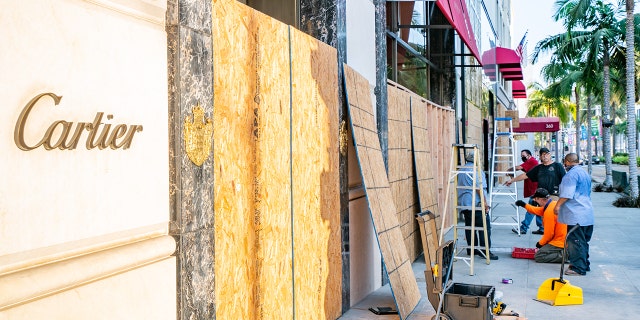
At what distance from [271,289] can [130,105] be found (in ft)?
7.87

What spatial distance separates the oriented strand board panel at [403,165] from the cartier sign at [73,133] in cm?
649

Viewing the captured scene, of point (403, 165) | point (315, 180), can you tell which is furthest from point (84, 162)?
point (403, 165)

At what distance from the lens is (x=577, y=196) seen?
10.3 metres

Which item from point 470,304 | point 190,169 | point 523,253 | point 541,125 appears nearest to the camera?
point 190,169

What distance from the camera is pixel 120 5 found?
12.0 ft

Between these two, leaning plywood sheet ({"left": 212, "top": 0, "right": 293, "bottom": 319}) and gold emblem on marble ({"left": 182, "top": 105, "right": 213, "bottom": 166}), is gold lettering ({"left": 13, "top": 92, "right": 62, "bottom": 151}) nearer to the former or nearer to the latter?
gold emblem on marble ({"left": 182, "top": 105, "right": 213, "bottom": 166})

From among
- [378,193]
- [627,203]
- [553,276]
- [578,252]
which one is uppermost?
[378,193]

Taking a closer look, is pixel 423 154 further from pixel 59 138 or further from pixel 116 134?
pixel 59 138

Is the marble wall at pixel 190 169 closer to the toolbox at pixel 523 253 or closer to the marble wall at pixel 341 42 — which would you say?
the marble wall at pixel 341 42

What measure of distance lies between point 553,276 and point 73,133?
861 centimetres

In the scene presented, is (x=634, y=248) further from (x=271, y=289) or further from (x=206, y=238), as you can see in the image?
(x=206, y=238)

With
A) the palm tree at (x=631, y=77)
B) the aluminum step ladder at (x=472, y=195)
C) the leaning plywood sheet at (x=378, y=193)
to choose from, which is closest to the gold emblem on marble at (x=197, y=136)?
the leaning plywood sheet at (x=378, y=193)

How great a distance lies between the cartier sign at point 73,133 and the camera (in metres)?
2.90

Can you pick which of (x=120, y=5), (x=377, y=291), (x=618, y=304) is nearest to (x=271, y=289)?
(x=120, y=5)
